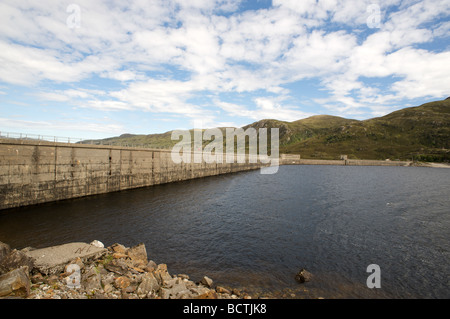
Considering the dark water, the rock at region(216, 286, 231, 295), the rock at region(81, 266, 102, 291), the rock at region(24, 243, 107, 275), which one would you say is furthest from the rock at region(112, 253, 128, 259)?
the rock at region(216, 286, 231, 295)

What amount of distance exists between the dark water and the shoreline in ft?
10.1

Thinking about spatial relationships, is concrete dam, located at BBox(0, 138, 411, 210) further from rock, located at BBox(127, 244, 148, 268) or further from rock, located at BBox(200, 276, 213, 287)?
rock, located at BBox(200, 276, 213, 287)

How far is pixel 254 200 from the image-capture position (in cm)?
4403

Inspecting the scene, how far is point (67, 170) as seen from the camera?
37.1 m

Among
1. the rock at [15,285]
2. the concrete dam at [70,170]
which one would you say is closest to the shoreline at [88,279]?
the rock at [15,285]

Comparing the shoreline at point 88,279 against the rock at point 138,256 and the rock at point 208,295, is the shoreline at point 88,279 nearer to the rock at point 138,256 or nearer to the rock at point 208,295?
the rock at point 208,295

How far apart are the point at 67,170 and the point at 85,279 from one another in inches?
1234
